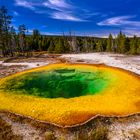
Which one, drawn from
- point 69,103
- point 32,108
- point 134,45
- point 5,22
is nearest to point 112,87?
point 69,103

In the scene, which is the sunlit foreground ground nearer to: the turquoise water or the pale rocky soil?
the turquoise water

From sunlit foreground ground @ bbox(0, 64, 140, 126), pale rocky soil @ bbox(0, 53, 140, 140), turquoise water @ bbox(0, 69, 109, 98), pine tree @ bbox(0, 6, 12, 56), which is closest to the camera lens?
pale rocky soil @ bbox(0, 53, 140, 140)

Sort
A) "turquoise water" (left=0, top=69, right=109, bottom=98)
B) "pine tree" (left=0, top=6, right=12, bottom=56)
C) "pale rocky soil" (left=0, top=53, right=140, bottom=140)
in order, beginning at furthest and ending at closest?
"pine tree" (left=0, top=6, right=12, bottom=56), "turquoise water" (left=0, top=69, right=109, bottom=98), "pale rocky soil" (left=0, top=53, right=140, bottom=140)

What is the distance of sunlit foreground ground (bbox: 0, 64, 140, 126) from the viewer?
16.5 metres

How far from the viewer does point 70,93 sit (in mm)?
23297

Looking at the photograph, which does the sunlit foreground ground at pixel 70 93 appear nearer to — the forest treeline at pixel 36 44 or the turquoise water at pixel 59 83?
the turquoise water at pixel 59 83

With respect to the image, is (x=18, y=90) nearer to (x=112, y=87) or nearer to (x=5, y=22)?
(x=112, y=87)

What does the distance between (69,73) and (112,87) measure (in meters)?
12.0

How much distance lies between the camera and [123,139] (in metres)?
12.6

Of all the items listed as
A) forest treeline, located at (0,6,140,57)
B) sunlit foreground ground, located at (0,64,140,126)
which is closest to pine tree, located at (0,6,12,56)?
forest treeline, located at (0,6,140,57)

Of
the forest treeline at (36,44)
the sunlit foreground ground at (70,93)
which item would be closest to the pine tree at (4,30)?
the forest treeline at (36,44)

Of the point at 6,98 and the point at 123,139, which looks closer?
the point at 123,139

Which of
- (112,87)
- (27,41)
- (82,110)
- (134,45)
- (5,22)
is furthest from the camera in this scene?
(27,41)

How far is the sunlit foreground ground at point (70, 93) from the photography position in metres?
16.5
